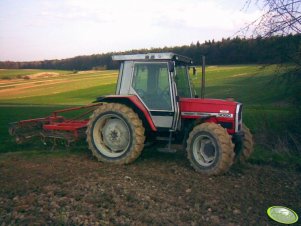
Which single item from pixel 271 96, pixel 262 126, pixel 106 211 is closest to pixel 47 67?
pixel 271 96

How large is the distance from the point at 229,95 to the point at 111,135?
1928 centimetres

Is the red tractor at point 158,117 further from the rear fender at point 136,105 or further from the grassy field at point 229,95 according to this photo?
the grassy field at point 229,95

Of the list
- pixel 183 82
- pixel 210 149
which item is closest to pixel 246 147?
pixel 210 149

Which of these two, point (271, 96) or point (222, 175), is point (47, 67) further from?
point (222, 175)

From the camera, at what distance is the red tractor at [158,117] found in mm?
6863

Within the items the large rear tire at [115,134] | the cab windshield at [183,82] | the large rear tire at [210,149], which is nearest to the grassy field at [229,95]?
the cab windshield at [183,82]

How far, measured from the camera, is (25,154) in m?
8.21

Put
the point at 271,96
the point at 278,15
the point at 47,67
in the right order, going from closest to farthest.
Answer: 1. the point at 278,15
2. the point at 271,96
3. the point at 47,67

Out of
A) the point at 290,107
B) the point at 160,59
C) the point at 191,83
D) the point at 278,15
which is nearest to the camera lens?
the point at 160,59

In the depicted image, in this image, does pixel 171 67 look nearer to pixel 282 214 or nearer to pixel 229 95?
pixel 282 214

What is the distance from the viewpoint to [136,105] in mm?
7219

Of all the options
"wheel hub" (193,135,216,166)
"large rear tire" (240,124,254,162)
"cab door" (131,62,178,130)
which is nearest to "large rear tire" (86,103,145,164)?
"cab door" (131,62,178,130)

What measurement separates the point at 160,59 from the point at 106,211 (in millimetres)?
3410

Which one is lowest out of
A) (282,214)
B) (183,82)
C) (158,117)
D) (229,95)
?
(229,95)
